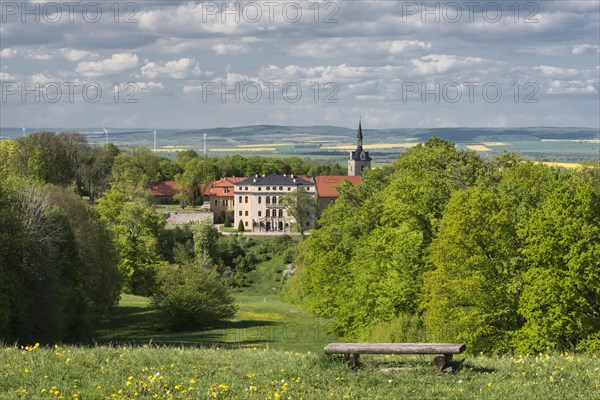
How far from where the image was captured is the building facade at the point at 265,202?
149 metres

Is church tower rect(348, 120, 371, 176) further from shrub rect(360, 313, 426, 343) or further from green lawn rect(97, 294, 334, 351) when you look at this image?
shrub rect(360, 313, 426, 343)

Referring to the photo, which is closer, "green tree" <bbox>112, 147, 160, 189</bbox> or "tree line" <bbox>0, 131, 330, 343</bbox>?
"tree line" <bbox>0, 131, 330, 343</bbox>

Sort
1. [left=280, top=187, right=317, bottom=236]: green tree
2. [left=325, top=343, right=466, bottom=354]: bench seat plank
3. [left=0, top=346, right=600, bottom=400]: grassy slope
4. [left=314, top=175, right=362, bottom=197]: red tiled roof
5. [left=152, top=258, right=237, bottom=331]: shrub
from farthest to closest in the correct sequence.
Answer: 1. [left=314, top=175, right=362, bottom=197]: red tiled roof
2. [left=280, top=187, right=317, bottom=236]: green tree
3. [left=152, top=258, right=237, bottom=331]: shrub
4. [left=325, top=343, right=466, bottom=354]: bench seat plank
5. [left=0, top=346, right=600, bottom=400]: grassy slope

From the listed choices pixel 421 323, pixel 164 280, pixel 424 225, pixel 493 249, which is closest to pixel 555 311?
pixel 493 249

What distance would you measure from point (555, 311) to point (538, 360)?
1305 cm

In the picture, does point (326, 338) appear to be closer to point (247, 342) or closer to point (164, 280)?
point (247, 342)

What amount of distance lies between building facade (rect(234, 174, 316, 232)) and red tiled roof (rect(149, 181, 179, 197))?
17.1 m

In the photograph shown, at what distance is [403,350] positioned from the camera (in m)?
17.0

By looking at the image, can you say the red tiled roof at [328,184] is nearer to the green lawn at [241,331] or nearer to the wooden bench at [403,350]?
the green lawn at [241,331]

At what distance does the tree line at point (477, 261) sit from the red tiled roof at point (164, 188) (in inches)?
4388

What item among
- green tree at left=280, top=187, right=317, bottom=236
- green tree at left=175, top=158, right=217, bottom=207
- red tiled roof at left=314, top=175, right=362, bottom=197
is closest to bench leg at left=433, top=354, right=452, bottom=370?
green tree at left=280, top=187, right=317, bottom=236

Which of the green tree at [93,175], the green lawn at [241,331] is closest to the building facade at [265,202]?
the green tree at [93,175]

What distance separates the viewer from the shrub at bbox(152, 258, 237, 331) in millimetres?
52625

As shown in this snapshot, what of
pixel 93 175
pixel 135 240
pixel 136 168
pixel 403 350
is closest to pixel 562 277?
pixel 403 350
